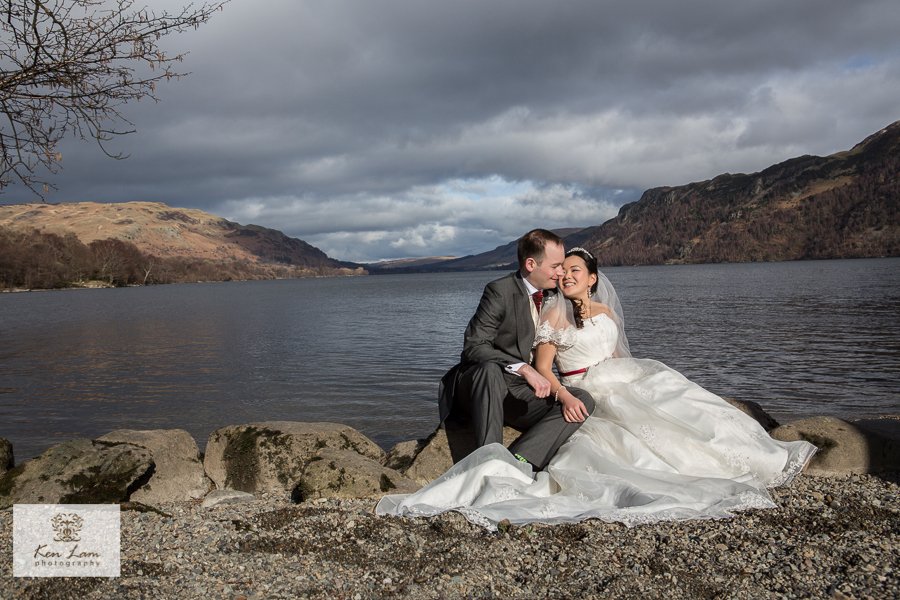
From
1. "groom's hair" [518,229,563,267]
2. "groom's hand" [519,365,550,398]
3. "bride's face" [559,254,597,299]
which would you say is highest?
"groom's hair" [518,229,563,267]

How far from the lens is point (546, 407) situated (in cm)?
752

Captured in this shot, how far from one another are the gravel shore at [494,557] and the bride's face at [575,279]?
314cm

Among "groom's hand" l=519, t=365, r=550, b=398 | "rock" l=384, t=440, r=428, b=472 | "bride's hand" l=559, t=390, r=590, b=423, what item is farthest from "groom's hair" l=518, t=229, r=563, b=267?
"rock" l=384, t=440, r=428, b=472

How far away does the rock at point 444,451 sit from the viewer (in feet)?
25.9

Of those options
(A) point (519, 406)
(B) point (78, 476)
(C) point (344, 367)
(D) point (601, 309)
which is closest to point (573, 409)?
(A) point (519, 406)

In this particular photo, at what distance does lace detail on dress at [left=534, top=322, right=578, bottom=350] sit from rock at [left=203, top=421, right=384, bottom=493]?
2.96 m

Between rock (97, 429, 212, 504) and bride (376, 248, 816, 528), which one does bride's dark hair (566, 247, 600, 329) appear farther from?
rock (97, 429, 212, 504)

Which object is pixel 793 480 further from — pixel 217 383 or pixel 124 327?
pixel 124 327

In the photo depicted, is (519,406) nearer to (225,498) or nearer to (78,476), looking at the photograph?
(225,498)

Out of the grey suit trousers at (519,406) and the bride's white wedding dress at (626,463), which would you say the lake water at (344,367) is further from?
the bride's white wedding dress at (626,463)

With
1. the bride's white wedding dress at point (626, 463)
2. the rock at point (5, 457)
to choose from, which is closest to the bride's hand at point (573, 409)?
the bride's white wedding dress at point (626, 463)

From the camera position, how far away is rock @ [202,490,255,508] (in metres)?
7.03

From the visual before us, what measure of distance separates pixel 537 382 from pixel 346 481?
7.96 ft

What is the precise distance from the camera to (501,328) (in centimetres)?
759
